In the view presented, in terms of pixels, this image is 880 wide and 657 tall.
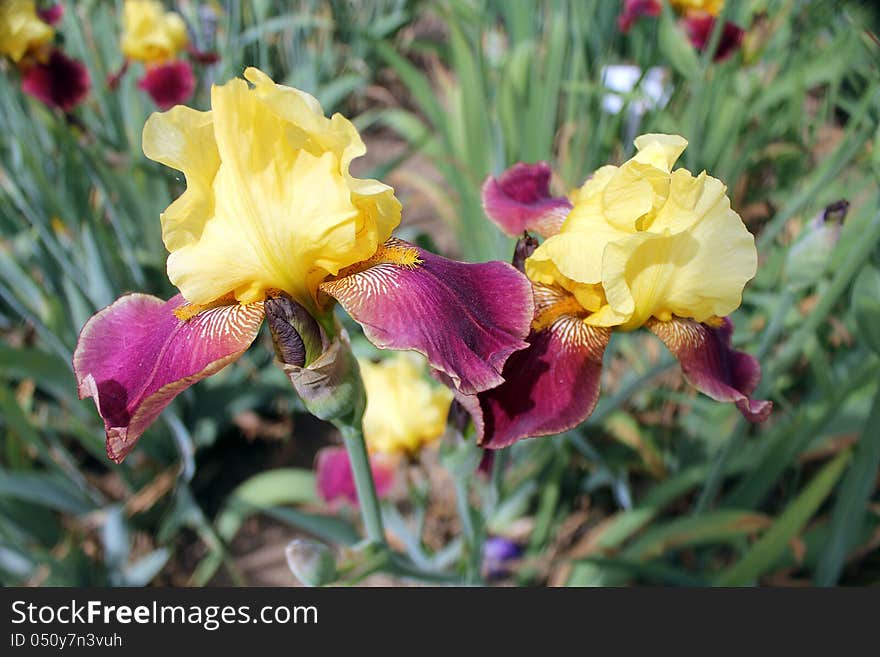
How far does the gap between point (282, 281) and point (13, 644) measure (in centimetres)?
81

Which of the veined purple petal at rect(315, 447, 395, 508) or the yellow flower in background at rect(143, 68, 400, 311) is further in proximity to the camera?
the veined purple petal at rect(315, 447, 395, 508)

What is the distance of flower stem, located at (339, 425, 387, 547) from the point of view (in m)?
0.88

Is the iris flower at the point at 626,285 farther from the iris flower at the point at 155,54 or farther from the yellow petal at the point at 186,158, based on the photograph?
the iris flower at the point at 155,54

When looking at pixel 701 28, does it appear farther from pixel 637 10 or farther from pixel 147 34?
pixel 147 34

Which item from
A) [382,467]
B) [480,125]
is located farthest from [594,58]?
[382,467]

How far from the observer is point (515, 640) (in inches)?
40.4

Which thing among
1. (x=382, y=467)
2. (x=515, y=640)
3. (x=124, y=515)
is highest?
(x=515, y=640)

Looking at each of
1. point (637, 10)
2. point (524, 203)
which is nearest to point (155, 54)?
point (637, 10)

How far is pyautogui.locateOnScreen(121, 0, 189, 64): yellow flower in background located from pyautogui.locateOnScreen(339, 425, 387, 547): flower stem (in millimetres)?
1800

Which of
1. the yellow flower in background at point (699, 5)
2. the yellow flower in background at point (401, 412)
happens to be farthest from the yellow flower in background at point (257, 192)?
the yellow flower in background at point (699, 5)

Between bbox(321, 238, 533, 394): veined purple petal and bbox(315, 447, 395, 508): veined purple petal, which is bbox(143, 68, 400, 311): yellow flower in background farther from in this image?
bbox(315, 447, 395, 508): veined purple petal

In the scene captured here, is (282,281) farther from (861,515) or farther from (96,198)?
(96,198)

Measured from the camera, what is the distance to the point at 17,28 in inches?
72.0

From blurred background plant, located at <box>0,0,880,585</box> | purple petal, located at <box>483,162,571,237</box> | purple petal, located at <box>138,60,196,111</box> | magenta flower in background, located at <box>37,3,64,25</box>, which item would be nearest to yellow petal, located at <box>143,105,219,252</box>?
purple petal, located at <box>483,162,571,237</box>
